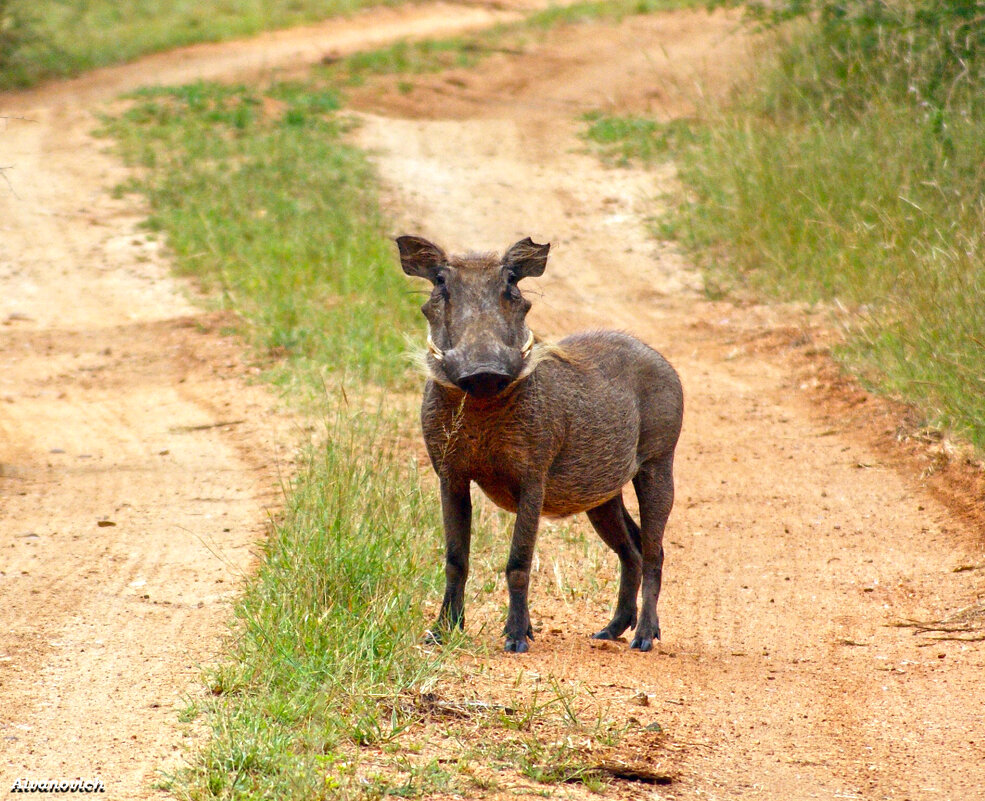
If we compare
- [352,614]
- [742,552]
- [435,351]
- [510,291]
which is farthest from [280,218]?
[352,614]

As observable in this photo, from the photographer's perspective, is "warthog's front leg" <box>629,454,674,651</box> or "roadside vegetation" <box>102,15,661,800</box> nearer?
"roadside vegetation" <box>102,15,661,800</box>

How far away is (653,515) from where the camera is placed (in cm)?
526

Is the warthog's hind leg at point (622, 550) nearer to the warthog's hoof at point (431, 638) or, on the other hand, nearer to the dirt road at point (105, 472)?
the warthog's hoof at point (431, 638)

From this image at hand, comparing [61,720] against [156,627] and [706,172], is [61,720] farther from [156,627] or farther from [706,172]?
[706,172]

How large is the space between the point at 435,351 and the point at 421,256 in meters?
0.41

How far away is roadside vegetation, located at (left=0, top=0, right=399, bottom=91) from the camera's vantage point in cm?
1628

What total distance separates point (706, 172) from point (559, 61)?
5.82 meters

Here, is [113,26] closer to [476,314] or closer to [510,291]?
[510,291]

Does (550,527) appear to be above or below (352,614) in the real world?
below

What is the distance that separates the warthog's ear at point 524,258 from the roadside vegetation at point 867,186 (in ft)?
9.28

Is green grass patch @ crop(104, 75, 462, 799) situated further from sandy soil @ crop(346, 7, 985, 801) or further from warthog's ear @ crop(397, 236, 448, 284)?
warthog's ear @ crop(397, 236, 448, 284)

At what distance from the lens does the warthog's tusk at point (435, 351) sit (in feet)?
14.4

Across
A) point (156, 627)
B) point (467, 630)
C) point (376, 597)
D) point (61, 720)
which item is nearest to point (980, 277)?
point (467, 630)

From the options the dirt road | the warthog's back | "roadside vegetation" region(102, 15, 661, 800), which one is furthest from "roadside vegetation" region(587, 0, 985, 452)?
the dirt road
